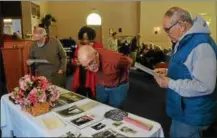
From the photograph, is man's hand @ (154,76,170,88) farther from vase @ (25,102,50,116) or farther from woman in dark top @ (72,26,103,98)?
woman in dark top @ (72,26,103,98)

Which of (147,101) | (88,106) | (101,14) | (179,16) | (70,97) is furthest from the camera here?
(101,14)

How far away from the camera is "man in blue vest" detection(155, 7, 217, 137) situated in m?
1.21

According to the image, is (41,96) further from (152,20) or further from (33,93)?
(152,20)

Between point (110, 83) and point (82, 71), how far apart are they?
578 mm

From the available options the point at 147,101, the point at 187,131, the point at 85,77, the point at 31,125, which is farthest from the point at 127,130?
the point at 147,101

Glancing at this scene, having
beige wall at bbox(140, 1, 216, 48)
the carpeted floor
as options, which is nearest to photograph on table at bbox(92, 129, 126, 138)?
the carpeted floor

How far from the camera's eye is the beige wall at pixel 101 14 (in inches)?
305

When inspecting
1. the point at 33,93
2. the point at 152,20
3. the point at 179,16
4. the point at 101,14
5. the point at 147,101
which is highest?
the point at 101,14

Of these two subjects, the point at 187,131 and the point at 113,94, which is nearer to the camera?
the point at 187,131

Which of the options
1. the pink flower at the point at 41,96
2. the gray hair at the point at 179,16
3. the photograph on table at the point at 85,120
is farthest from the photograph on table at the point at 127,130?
the gray hair at the point at 179,16

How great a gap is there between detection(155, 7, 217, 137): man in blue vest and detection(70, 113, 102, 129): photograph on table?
47cm

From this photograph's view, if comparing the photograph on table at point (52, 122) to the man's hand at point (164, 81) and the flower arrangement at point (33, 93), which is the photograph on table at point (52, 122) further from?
the man's hand at point (164, 81)

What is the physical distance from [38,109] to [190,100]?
3.17 ft

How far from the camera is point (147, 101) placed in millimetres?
3686
